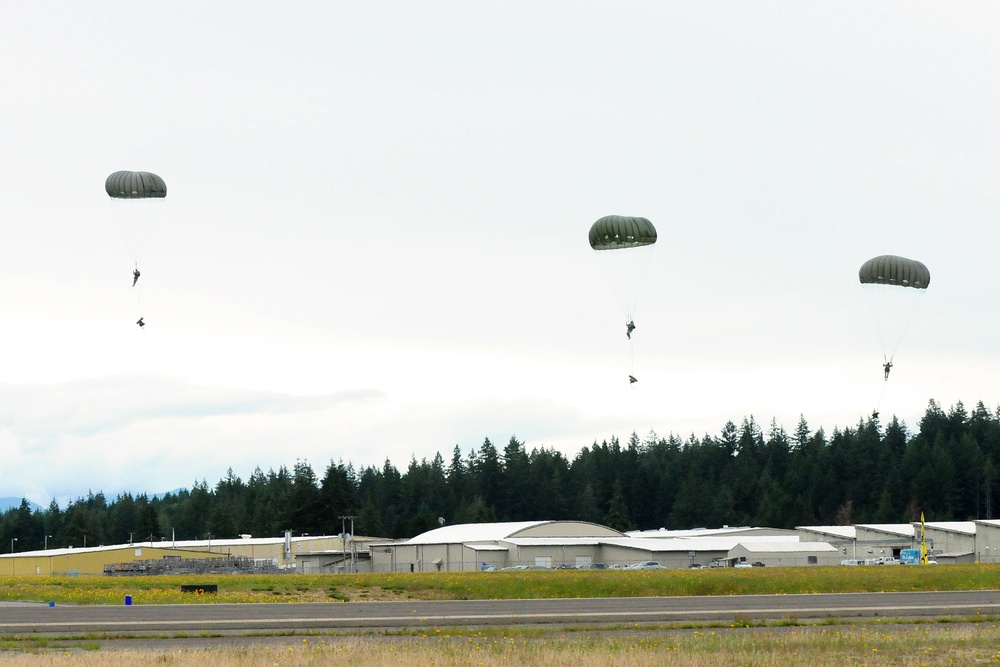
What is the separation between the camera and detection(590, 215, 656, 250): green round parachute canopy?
5031 centimetres

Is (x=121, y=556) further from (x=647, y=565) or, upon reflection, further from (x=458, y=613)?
(x=458, y=613)

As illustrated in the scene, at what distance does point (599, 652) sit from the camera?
25.1 meters

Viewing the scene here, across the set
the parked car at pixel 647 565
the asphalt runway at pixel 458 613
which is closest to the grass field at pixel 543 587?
the asphalt runway at pixel 458 613

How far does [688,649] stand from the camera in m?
25.9

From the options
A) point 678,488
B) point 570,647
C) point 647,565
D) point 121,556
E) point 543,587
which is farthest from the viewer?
point 678,488

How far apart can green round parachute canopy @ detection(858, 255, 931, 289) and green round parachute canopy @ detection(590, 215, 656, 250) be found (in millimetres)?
9901

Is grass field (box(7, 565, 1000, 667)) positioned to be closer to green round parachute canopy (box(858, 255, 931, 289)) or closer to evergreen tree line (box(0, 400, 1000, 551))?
green round parachute canopy (box(858, 255, 931, 289))

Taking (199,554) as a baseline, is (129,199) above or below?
above

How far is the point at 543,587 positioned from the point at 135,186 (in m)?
27.2

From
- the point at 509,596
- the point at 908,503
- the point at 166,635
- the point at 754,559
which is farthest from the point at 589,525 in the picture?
the point at 166,635

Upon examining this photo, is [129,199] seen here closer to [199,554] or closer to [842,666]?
[842,666]

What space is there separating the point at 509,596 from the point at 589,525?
54976 mm

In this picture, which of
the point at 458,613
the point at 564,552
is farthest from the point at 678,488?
the point at 458,613

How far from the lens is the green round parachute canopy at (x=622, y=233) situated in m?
50.3
